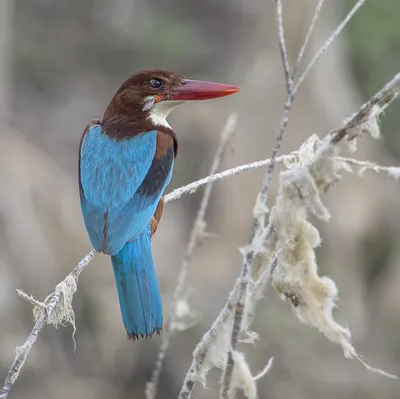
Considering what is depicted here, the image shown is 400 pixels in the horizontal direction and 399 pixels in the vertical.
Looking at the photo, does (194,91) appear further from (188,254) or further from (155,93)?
(188,254)

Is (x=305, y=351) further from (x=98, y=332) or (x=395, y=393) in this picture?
(x=98, y=332)

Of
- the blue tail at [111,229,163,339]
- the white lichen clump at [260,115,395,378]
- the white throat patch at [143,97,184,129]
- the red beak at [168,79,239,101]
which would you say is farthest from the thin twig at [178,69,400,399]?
the white throat patch at [143,97,184,129]

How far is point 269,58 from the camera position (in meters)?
6.74

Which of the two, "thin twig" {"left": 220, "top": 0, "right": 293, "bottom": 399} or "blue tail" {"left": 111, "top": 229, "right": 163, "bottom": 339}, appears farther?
"blue tail" {"left": 111, "top": 229, "right": 163, "bottom": 339}

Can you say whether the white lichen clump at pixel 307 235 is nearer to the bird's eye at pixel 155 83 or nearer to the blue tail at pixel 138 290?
the blue tail at pixel 138 290

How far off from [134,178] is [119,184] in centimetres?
6

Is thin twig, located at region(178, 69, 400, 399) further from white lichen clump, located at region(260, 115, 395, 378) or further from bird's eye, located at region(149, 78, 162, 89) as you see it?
bird's eye, located at region(149, 78, 162, 89)

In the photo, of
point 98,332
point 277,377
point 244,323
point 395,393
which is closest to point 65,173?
point 98,332

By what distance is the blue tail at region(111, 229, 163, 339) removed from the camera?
2432mm

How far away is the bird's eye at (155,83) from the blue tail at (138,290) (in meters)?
0.65

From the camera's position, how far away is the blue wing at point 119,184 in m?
2.58

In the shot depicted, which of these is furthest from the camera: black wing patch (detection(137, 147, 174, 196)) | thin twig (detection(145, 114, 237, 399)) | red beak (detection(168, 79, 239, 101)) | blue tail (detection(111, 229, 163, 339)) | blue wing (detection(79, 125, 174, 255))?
red beak (detection(168, 79, 239, 101))

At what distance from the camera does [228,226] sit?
6.52 m

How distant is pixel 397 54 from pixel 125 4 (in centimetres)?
323
